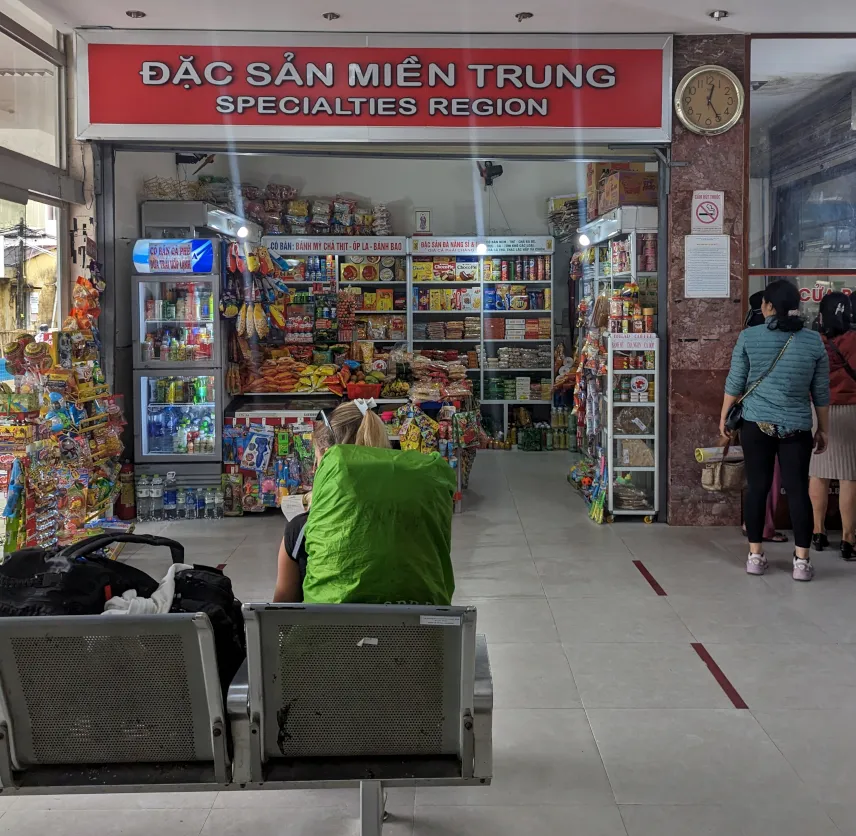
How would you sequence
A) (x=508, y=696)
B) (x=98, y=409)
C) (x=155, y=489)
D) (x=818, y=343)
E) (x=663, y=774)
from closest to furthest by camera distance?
(x=663, y=774), (x=508, y=696), (x=818, y=343), (x=98, y=409), (x=155, y=489)

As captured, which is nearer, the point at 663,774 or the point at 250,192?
the point at 663,774

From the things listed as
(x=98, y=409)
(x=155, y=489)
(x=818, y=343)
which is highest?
(x=818, y=343)

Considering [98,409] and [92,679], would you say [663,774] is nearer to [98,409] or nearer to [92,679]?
[92,679]

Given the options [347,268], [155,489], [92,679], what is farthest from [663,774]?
[347,268]

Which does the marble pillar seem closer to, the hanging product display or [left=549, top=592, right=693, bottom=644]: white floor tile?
[left=549, top=592, right=693, bottom=644]: white floor tile

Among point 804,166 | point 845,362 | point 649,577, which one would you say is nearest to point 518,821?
point 649,577

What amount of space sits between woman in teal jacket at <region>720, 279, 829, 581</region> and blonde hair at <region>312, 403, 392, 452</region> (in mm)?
3176

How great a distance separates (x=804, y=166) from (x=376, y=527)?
20.0 ft

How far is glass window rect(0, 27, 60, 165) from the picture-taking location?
5914 millimetres

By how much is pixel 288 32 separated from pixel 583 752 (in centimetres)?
542

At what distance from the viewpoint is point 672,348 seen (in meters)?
7.25

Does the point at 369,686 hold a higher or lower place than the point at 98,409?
lower

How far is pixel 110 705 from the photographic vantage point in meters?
2.45

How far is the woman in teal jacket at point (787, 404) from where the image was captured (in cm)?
576
